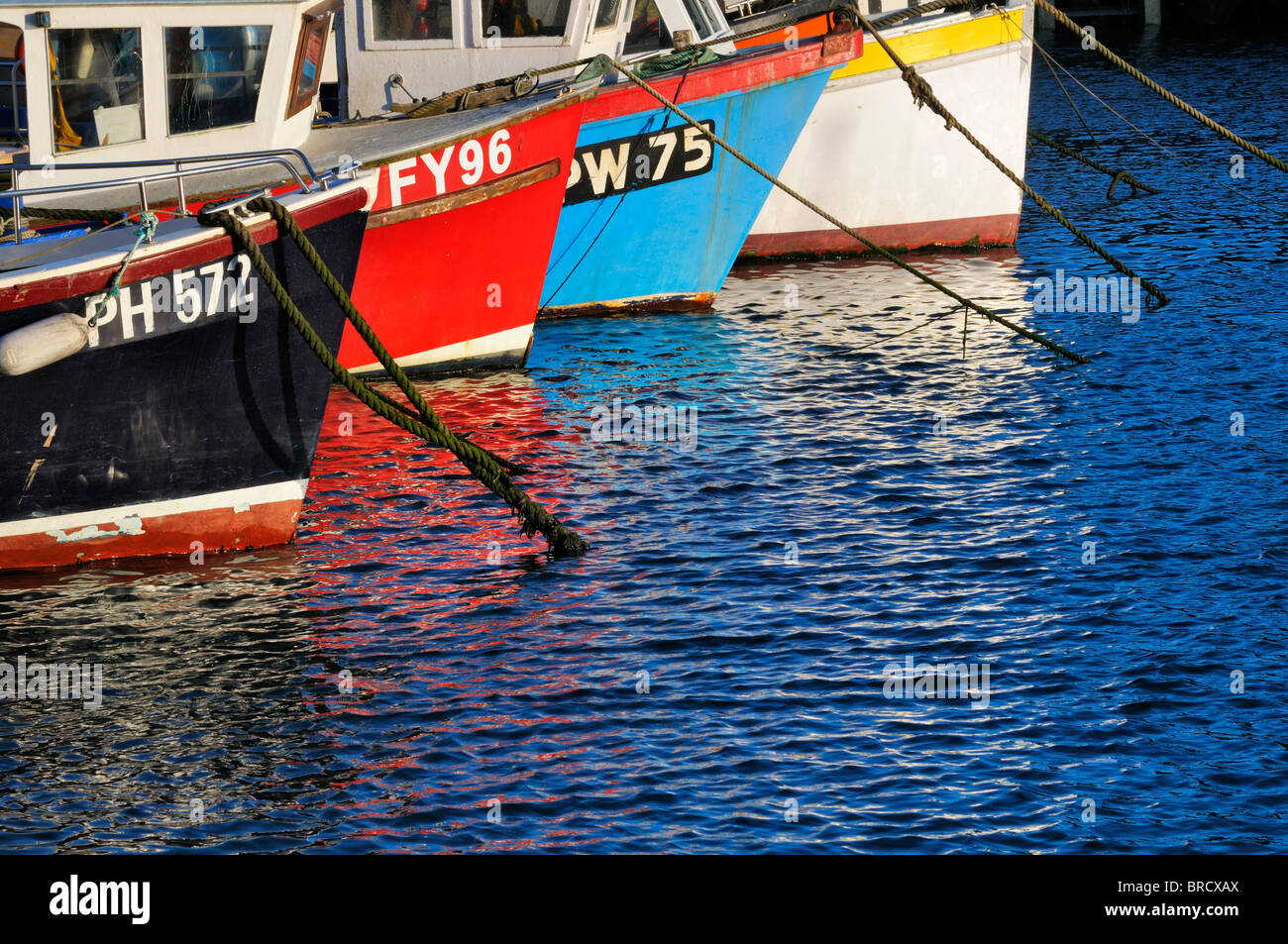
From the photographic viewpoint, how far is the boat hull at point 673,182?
56.7 ft

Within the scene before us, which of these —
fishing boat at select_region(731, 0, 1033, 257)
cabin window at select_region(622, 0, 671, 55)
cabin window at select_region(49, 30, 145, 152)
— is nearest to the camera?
cabin window at select_region(49, 30, 145, 152)

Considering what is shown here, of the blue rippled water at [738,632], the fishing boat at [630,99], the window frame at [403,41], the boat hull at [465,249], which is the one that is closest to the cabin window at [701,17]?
the fishing boat at [630,99]

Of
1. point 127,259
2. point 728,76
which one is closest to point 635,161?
point 728,76

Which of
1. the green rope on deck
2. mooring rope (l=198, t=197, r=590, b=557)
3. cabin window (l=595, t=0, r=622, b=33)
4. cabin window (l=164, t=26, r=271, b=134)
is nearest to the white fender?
the green rope on deck

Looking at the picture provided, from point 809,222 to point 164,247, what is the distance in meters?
12.6

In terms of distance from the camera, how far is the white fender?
10.2m

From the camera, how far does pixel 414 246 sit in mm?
14781

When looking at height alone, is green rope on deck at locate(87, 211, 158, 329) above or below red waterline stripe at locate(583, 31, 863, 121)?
below

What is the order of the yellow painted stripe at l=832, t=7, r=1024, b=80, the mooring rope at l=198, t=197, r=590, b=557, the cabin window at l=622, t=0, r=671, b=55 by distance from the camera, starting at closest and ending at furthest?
1. the mooring rope at l=198, t=197, r=590, b=557
2. the cabin window at l=622, t=0, r=671, b=55
3. the yellow painted stripe at l=832, t=7, r=1024, b=80

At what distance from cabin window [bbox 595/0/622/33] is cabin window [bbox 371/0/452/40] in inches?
60.0

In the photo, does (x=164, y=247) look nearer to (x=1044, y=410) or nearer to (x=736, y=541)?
(x=736, y=541)

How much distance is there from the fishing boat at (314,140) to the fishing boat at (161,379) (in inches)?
24.6

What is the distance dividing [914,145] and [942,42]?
1.34 m

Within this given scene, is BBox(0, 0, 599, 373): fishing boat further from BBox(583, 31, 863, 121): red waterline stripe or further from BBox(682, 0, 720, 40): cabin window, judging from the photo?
BBox(682, 0, 720, 40): cabin window
